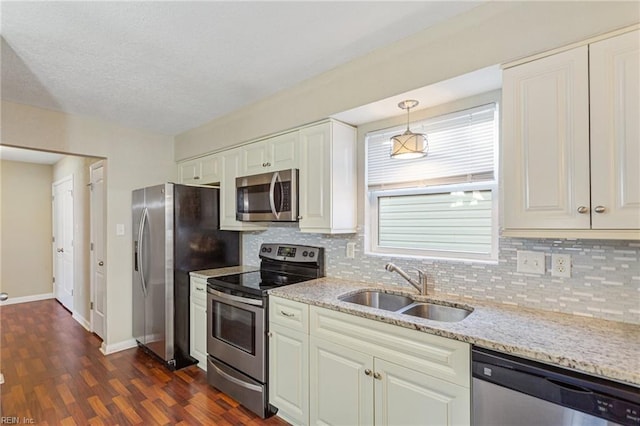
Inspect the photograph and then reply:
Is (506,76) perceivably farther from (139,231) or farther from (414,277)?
(139,231)

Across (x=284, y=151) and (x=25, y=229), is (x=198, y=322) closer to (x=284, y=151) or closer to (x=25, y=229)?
(x=284, y=151)

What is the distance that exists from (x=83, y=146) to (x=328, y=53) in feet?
8.88

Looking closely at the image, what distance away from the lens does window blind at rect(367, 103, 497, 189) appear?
1974 mm

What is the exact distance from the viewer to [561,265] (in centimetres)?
165

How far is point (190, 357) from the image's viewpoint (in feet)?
9.91

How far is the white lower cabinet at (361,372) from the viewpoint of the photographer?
142 cm

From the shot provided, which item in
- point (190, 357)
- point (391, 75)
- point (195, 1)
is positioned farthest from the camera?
point (190, 357)

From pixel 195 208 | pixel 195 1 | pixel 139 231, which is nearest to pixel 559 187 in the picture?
pixel 195 1

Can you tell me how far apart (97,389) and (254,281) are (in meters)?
1.56

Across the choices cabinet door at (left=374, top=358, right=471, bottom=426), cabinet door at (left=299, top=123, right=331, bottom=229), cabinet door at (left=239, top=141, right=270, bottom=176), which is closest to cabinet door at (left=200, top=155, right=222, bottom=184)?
cabinet door at (left=239, top=141, right=270, bottom=176)

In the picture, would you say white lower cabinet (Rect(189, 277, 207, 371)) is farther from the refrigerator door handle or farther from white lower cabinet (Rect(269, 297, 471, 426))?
white lower cabinet (Rect(269, 297, 471, 426))

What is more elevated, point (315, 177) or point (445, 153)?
point (445, 153)

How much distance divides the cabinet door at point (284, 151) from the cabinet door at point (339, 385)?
1346 mm

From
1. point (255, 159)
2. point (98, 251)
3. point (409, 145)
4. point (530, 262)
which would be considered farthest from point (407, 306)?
point (98, 251)
